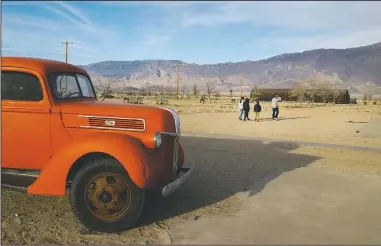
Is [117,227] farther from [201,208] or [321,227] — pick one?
[321,227]

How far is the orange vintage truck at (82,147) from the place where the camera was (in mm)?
4625

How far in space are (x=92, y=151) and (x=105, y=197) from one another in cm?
59

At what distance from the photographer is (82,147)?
464 cm

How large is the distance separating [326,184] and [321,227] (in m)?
2.49

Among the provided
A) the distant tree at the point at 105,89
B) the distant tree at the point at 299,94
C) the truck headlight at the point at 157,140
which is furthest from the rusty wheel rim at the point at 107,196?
the distant tree at the point at 299,94

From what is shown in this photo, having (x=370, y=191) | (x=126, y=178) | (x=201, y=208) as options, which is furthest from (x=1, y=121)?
(x=370, y=191)

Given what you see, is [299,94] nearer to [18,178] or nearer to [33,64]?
[33,64]

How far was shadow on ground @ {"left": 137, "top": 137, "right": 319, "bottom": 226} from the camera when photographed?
5.73 metres

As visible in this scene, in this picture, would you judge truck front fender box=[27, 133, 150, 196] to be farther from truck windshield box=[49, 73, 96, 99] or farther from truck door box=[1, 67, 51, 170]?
truck windshield box=[49, 73, 96, 99]

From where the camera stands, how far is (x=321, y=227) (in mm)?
4793

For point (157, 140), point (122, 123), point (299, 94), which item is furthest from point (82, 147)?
point (299, 94)

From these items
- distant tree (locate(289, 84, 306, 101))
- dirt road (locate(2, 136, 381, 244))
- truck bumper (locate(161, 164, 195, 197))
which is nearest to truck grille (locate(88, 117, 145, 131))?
truck bumper (locate(161, 164, 195, 197))

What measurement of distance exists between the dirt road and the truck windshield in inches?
63.9

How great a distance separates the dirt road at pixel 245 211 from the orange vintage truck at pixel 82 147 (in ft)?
1.37
